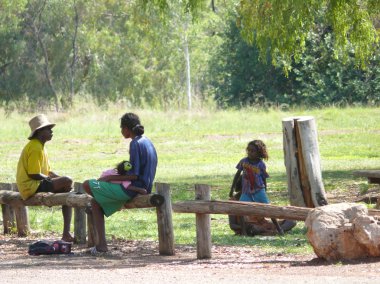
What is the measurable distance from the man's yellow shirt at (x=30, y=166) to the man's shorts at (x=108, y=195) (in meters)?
1.49

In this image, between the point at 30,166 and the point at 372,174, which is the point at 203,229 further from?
the point at 372,174

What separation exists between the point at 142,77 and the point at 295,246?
146 feet

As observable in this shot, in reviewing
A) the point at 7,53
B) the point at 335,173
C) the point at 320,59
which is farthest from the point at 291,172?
the point at 7,53

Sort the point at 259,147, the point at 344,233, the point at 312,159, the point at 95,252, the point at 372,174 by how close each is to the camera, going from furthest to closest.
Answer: the point at 372,174 → the point at 312,159 → the point at 259,147 → the point at 95,252 → the point at 344,233

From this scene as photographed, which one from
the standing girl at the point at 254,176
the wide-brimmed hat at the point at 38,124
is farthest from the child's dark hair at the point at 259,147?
the wide-brimmed hat at the point at 38,124

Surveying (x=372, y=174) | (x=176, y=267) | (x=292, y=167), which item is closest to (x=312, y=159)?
(x=292, y=167)

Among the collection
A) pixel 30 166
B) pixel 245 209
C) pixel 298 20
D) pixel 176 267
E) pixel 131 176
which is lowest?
pixel 176 267

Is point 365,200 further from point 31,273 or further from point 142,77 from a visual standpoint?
point 142,77

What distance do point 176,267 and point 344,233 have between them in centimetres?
178

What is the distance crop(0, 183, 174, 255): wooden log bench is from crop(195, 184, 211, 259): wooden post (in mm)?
432

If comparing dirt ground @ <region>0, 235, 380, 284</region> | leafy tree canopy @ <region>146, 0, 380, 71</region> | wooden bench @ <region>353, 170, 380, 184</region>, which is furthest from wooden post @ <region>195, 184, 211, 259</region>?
leafy tree canopy @ <region>146, 0, 380, 71</region>

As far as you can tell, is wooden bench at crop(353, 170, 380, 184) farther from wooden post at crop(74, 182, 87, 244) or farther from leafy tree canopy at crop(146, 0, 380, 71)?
wooden post at crop(74, 182, 87, 244)

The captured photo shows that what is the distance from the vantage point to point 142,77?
57.4 m

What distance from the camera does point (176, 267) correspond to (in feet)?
38.0
